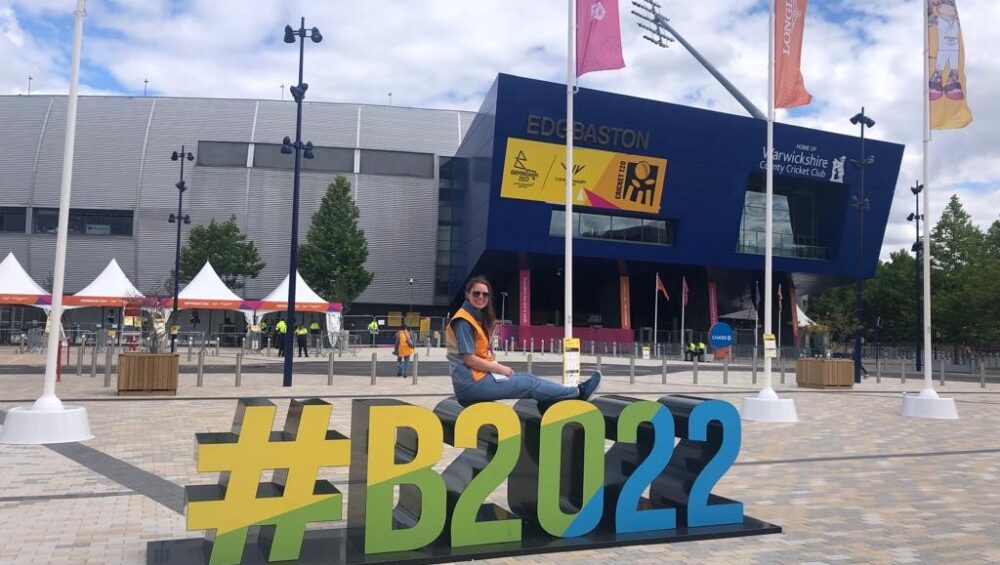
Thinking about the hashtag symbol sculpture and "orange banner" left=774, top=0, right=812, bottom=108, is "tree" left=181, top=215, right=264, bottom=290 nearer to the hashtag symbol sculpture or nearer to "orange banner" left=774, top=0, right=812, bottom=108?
"orange banner" left=774, top=0, right=812, bottom=108

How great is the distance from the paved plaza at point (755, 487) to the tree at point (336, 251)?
40881mm

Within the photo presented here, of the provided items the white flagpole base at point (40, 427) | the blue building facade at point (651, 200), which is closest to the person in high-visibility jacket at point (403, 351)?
the white flagpole base at point (40, 427)

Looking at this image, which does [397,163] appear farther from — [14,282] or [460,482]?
[460,482]

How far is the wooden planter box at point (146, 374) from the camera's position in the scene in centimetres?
1608

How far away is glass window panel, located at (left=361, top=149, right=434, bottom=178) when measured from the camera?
64562mm

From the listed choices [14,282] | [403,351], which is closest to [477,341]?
[403,351]

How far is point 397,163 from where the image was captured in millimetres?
65188

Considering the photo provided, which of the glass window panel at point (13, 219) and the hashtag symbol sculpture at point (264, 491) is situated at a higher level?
the glass window panel at point (13, 219)

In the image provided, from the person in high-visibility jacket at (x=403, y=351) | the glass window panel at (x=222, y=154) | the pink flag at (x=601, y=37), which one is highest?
the glass window panel at (x=222, y=154)

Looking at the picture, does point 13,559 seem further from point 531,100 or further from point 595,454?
point 531,100

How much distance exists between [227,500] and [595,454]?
Result: 2.80 metres

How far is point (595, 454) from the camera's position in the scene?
6305mm

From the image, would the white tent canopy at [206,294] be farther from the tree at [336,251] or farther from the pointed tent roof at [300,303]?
the tree at [336,251]

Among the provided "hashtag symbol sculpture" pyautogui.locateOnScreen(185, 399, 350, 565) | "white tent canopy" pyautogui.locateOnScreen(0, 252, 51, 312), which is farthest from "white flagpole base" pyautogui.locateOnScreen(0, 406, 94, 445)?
"white tent canopy" pyautogui.locateOnScreen(0, 252, 51, 312)
